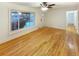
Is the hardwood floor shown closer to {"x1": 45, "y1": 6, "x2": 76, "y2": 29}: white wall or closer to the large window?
the large window

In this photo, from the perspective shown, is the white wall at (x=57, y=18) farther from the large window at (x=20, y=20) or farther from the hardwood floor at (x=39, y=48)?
the hardwood floor at (x=39, y=48)

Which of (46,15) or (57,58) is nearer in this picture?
(57,58)

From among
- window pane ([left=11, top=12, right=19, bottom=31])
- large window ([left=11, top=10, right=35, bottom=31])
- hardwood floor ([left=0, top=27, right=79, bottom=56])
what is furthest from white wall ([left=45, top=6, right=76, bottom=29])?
window pane ([left=11, top=12, right=19, bottom=31])

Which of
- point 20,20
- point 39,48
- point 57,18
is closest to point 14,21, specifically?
point 20,20

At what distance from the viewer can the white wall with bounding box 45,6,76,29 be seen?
32.8 feet

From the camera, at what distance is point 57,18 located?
1066cm

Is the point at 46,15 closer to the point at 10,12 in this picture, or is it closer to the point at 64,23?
the point at 64,23

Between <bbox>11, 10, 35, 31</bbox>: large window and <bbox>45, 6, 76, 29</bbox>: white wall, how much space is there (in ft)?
9.92

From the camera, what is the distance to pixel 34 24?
29.5 ft

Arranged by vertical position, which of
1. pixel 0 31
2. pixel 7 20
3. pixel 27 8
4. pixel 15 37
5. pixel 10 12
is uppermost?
pixel 27 8

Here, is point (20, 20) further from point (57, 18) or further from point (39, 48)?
point (57, 18)

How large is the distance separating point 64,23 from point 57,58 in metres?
9.31

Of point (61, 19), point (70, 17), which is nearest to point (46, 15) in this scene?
point (61, 19)

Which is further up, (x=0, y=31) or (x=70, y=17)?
(x=70, y=17)
